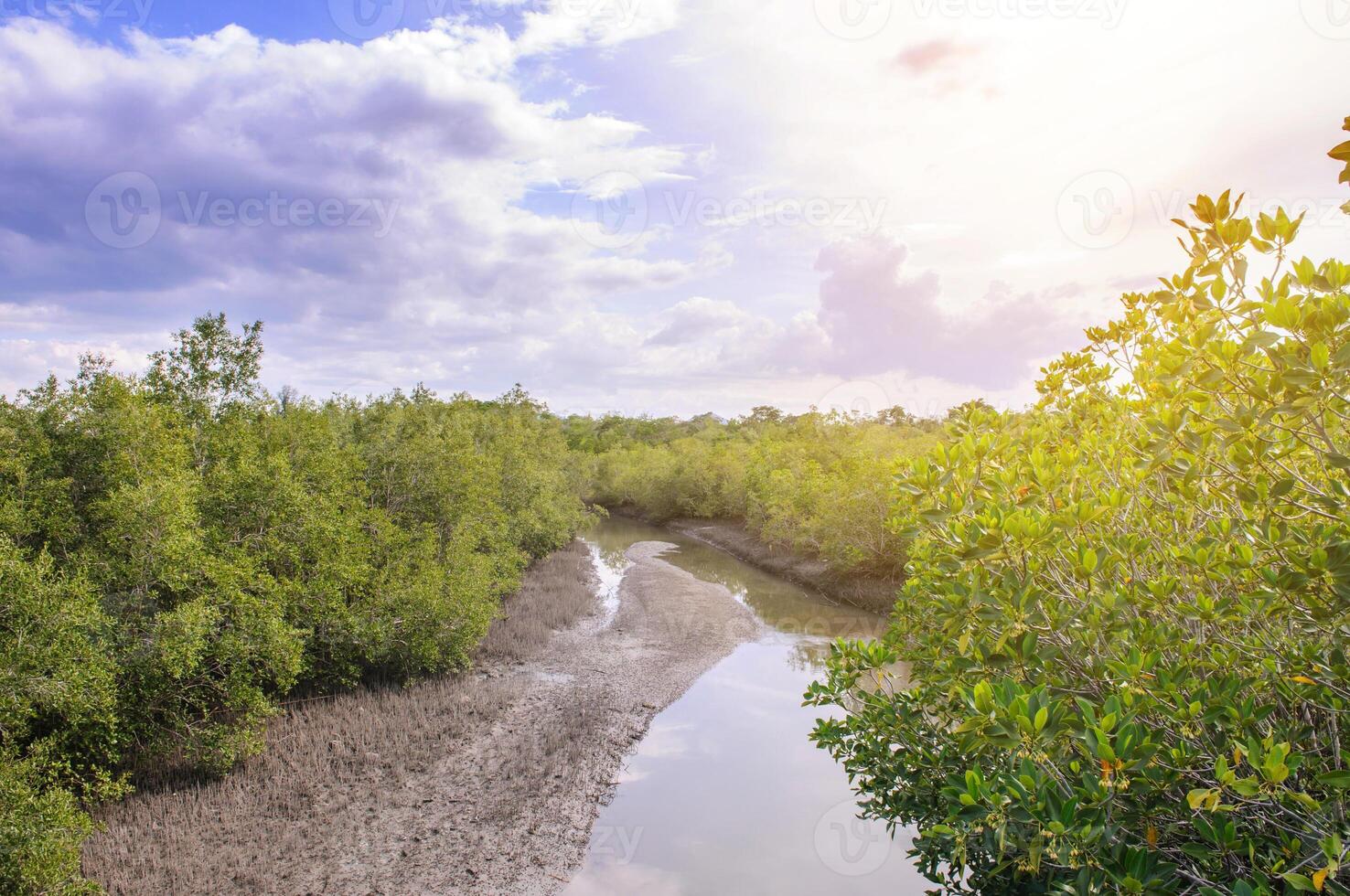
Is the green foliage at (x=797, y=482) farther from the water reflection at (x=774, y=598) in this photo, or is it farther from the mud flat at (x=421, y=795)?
the mud flat at (x=421, y=795)

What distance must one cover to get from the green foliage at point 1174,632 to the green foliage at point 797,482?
106cm

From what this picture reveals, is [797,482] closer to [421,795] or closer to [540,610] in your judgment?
[540,610]

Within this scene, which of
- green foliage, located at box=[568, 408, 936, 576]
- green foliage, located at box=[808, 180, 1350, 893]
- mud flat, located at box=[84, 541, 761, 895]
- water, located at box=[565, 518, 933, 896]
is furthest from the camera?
green foliage, located at box=[568, 408, 936, 576]

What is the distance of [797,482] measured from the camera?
30203 mm

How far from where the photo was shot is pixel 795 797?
9.38m

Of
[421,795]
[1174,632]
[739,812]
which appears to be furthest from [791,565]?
[1174,632]

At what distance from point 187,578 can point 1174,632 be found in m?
9.47

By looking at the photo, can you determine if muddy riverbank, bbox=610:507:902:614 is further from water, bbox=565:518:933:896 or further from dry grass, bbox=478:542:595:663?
dry grass, bbox=478:542:595:663

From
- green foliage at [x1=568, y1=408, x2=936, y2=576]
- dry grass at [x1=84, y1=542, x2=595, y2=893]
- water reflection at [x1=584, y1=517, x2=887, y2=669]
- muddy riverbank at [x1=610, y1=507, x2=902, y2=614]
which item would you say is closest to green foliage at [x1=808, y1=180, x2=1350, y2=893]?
green foliage at [x1=568, y1=408, x2=936, y2=576]

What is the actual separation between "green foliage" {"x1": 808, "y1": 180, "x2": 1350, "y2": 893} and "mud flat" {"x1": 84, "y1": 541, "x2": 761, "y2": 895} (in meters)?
5.37

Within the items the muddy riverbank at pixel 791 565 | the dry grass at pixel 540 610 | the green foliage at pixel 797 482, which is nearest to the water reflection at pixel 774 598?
the muddy riverbank at pixel 791 565

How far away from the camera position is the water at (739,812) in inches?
296

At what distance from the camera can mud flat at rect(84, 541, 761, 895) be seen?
23.2 feet

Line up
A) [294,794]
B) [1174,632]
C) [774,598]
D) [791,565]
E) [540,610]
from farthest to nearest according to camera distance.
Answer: [791,565] → [774,598] → [540,610] → [294,794] → [1174,632]
